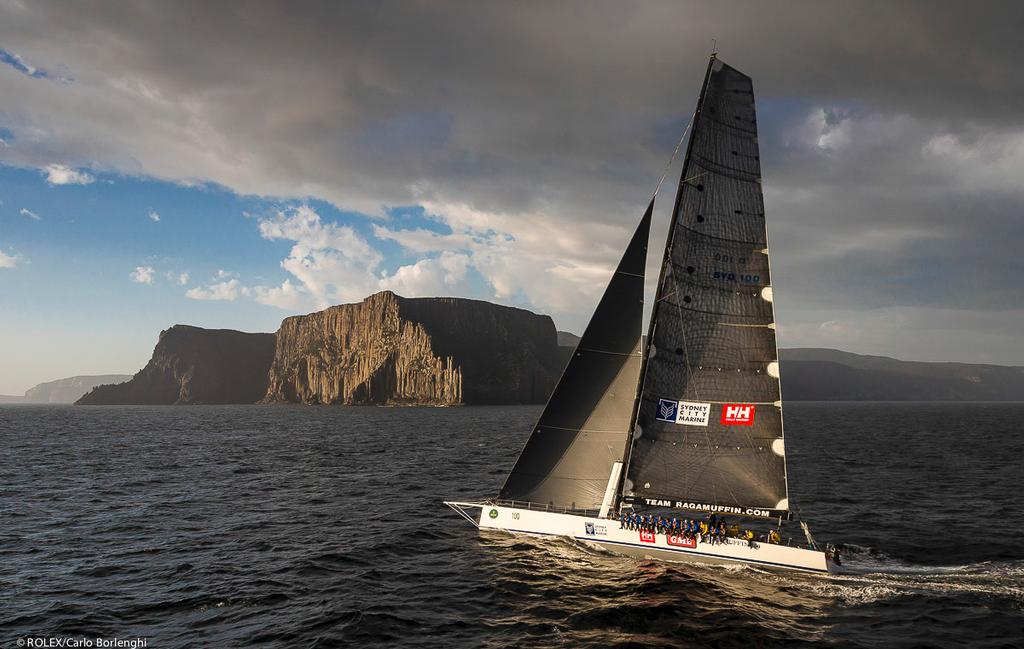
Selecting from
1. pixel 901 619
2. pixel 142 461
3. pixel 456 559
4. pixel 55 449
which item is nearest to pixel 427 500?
pixel 456 559

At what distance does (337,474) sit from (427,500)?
11887mm

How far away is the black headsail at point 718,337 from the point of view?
1872 cm

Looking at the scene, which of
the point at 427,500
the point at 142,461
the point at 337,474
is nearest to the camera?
the point at 427,500

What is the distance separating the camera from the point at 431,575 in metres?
18.9

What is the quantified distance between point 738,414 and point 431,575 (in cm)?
1098

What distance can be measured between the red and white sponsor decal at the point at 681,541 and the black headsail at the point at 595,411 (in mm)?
2883

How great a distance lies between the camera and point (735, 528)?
62.0 feet

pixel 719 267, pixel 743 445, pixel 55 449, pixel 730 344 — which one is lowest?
pixel 55 449

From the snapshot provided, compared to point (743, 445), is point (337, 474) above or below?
below

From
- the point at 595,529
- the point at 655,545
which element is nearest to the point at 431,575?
the point at 595,529

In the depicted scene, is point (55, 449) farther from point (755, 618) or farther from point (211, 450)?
point (755, 618)

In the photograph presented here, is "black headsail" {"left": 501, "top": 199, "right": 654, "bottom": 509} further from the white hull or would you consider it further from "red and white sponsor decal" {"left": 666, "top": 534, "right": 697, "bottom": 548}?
"red and white sponsor decal" {"left": 666, "top": 534, "right": 697, "bottom": 548}

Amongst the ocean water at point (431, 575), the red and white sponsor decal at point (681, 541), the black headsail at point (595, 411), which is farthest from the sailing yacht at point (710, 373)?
the ocean water at point (431, 575)

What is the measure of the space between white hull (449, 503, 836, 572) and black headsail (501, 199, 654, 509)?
106 cm
